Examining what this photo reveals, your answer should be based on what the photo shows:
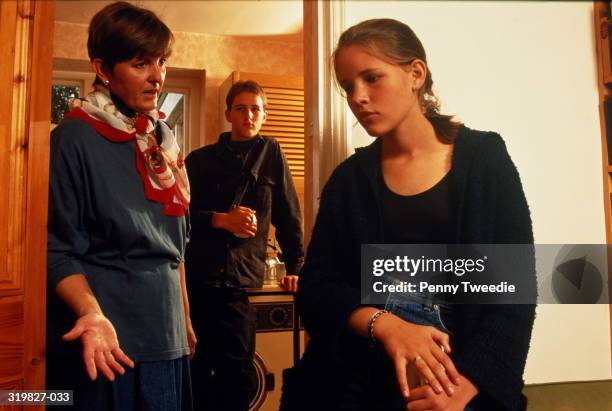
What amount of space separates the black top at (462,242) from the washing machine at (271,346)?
1102 mm

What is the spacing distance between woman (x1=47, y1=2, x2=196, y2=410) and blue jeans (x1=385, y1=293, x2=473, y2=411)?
0.37 metres

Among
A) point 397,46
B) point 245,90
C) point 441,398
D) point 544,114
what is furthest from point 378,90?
point 245,90

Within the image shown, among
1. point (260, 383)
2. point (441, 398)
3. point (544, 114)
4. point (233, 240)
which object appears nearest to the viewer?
point (441, 398)

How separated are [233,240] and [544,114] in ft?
3.33

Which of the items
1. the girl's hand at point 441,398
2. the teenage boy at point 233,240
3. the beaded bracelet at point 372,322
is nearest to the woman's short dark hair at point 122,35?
the beaded bracelet at point 372,322

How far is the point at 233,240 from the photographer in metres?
1.63

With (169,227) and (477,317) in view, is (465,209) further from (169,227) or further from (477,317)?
(169,227)

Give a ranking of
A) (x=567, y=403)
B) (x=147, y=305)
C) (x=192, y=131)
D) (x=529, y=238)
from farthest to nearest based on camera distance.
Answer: (x=192, y=131) → (x=567, y=403) → (x=147, y=305) → (x=529, y=238)

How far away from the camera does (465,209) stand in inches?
28.3

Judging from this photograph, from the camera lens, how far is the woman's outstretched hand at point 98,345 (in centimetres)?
69

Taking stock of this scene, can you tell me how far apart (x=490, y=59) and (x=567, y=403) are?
628 millimetres

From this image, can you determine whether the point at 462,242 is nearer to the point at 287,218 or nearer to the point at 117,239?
the point at 117,239

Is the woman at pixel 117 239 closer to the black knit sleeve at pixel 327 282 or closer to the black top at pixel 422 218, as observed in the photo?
the black knit sleeve at pixel 327 282

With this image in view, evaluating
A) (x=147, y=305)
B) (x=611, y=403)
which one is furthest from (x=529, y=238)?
(x=147, y=305)
